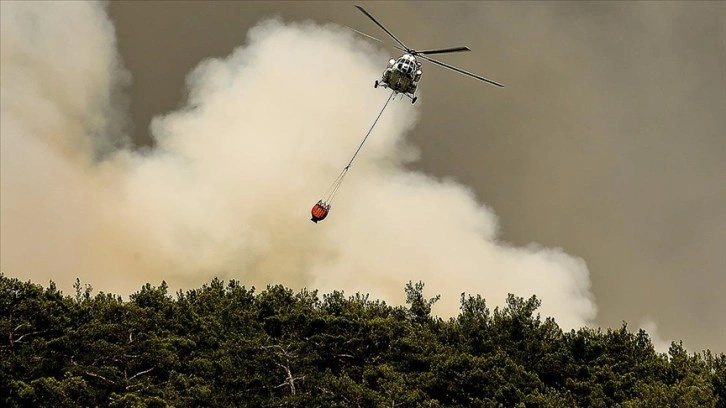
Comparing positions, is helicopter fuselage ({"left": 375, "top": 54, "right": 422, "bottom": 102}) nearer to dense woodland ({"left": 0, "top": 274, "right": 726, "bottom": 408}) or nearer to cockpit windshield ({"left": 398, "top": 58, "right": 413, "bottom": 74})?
cockpit windshield ({"left": 398, "top": 58, "right": 413, "bottom": 74})

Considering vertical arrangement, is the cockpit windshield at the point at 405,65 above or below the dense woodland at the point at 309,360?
above

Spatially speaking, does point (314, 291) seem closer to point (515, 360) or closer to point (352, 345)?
point (352, 345)

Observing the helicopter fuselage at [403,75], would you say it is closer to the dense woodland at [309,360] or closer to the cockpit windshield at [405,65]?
the cockpit windshield at [405,65]

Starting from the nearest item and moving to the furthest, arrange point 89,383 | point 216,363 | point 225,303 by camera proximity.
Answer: point 89,383
point 216,363
point 225,303

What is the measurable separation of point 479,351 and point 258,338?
13867 mm

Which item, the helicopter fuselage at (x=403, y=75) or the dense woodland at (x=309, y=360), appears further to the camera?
the dense woodland at (x=309, y=360)

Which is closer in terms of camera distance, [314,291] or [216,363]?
[216,363]

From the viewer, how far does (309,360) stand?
159 ft

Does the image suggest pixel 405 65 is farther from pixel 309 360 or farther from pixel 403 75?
Answer: pixel 309 360

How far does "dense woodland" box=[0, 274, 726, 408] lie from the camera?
4300cm

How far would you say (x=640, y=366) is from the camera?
52906 millimetres

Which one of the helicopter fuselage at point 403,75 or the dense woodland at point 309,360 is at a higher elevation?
the helicopter fuselage at point 403,75

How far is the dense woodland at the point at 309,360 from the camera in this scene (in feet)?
141

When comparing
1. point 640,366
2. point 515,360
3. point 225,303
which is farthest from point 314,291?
point 640,366
